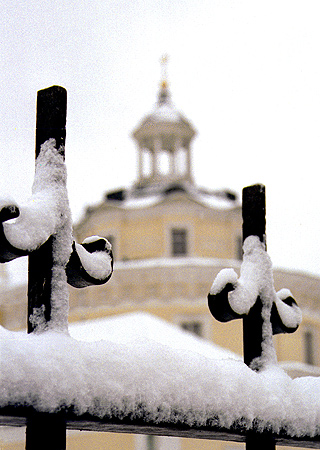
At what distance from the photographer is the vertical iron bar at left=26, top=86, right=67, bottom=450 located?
991 mm

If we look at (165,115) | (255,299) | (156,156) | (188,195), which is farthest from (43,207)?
(165,115)

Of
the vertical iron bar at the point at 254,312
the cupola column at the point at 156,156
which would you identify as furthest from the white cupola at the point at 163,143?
the vertical iron bar at the point at 254,312

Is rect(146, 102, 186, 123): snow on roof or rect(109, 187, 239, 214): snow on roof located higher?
rect(146, 102, 186, 123): snow on roof

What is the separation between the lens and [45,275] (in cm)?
109

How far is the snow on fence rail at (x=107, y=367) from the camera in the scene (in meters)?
0.97

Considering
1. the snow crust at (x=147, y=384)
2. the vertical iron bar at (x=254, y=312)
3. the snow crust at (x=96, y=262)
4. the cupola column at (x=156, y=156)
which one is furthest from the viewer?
the cupola column at (x=156, y=156)

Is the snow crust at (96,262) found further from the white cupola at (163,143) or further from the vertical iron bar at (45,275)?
the white cupola at (163,143)

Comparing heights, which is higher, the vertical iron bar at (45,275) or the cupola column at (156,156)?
the cupola column at (156,156)

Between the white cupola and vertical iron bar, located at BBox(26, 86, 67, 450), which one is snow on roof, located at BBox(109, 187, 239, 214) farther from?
vertical iron bar, located at BBox(26, 86, 67, 450)

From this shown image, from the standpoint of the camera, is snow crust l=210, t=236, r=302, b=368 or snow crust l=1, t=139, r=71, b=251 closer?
snow crust l=1, t=139, r=71, b=251

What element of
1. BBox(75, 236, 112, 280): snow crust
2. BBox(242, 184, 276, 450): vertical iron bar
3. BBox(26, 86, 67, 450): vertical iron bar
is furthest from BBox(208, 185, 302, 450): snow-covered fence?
BBox(26, 86, 67, 450): vertical iron bar

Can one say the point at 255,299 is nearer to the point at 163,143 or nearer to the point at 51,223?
the point at 51,223

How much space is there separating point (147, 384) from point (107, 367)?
7 cm

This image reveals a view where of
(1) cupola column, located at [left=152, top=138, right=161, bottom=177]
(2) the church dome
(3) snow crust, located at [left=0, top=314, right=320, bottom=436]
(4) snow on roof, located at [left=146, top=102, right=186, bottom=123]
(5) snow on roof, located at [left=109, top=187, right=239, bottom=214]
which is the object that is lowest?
(3) snow crust, located at [left=0, top=314, right=320, bottom=436]
